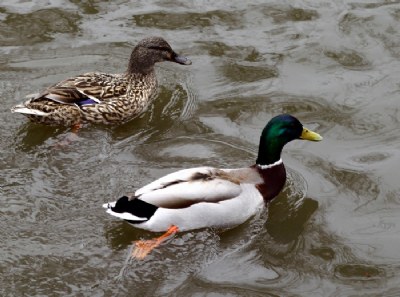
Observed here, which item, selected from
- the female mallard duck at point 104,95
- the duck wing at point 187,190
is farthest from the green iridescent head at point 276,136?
the female mallard duck at point 104,95

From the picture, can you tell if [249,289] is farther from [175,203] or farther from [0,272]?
[0,272]

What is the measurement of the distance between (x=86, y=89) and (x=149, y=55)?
0.91 m

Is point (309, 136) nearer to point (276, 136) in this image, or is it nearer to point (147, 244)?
point (276, 136)

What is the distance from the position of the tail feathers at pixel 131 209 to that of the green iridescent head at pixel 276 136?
3.94 ft

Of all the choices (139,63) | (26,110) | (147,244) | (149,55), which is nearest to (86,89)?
(26,110)

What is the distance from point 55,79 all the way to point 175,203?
2987 mm

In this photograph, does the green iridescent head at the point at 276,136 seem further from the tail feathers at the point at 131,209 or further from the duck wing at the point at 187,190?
the tail feathers at the point at 131,209

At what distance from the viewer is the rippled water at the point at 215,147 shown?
6648mm

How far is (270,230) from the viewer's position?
728cm

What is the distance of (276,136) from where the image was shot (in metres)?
7.54

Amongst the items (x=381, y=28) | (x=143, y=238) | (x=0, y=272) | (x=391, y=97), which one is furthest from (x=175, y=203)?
(x=381, y=28)

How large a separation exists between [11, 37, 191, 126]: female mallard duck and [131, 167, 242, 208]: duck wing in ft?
5.86

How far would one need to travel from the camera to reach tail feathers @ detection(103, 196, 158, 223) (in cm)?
685

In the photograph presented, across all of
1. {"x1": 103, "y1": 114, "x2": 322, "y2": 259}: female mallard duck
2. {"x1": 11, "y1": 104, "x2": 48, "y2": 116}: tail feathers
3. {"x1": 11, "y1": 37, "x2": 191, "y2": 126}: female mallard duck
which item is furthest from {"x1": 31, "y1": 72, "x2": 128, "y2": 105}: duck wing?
{"x1": 103, "y1": 114, "x2": 322, "y2": 259}: female mallard duck
